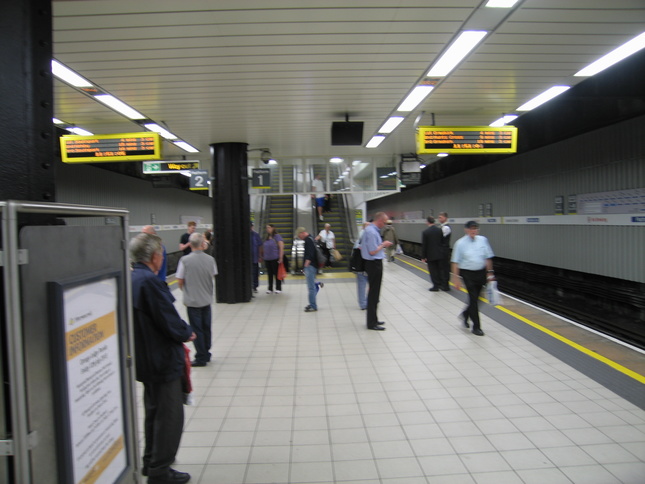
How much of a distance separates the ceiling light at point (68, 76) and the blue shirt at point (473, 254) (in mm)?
5335

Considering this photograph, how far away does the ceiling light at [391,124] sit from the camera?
24.0 feet

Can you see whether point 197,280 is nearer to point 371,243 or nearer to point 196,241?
point 196,241

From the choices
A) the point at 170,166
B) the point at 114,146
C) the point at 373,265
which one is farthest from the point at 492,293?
the point at 170,166

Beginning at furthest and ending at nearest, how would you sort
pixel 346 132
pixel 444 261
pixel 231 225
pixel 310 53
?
pixel 444 261 < pixel 231 225 < pixel 346 132 < pixel 310 53

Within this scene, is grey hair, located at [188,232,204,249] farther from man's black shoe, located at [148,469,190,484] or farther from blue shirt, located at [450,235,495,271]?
blue shirt, located at [450,235,495,271]

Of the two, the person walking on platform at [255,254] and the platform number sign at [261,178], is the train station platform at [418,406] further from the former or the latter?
the platform number sign at [261,178]

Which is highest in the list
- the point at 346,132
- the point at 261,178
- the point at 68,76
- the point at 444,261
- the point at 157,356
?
the point at 68,76

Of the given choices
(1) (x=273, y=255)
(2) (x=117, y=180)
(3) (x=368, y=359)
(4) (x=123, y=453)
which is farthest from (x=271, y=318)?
(2) (x=117, y=180)

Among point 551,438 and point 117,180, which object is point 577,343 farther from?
point 117,180

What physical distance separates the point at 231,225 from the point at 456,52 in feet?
18.6

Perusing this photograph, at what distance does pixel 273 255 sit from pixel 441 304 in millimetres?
3706

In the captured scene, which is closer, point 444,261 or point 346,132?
point 346,132

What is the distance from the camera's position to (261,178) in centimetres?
941

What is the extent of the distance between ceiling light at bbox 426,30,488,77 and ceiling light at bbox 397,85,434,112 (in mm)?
539
